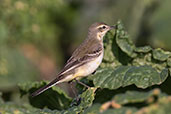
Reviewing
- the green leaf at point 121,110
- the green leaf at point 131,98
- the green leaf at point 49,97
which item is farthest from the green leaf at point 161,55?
the green leaf at point 121,110

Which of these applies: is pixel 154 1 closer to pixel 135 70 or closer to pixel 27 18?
pixel 27 18

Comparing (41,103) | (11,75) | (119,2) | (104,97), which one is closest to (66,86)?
(11,75)

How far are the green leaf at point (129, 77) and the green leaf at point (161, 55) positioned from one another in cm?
36

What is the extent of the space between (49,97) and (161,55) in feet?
6.90

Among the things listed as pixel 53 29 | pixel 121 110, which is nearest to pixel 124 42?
pixel 121 110

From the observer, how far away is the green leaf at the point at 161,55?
234 inches

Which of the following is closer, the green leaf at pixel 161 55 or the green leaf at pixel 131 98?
the green leaf at pixel 131 98

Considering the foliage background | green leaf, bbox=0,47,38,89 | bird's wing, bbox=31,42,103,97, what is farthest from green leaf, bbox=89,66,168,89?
green leaf, bbox=0,47,38,89

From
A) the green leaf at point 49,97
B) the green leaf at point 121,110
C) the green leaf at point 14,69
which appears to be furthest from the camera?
the green leaf at point 14,69

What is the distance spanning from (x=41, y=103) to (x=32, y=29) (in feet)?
17.2

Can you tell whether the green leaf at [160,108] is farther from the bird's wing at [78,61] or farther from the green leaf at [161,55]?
the bird's wing at [78,61]

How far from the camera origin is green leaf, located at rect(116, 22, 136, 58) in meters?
6.49

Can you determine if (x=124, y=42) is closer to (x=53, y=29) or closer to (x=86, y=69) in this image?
(x=86, y=69)

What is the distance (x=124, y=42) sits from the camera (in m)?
6.59
